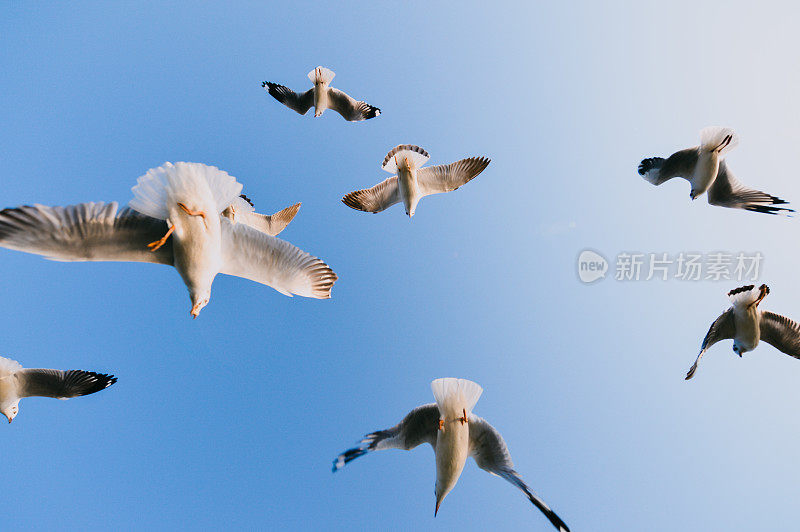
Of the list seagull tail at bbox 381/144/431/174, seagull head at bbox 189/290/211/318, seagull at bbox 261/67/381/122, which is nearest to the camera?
seagull head at bbox 189/290/211/318

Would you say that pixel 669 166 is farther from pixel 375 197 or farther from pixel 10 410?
pixel 10 410

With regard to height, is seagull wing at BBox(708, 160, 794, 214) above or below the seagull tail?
below

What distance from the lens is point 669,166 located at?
19.1ft

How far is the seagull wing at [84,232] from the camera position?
8.80 feet

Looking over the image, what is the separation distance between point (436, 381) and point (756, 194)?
4.77m

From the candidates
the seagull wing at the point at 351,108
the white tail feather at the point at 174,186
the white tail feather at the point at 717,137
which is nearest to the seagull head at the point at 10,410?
the white tail feather at the point at 174,186

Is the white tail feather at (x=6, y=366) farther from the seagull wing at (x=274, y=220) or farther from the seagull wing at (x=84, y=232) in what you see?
the seagull wing at (x=274, y=220)

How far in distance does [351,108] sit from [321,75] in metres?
0.73

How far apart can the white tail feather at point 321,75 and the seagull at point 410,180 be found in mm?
1759

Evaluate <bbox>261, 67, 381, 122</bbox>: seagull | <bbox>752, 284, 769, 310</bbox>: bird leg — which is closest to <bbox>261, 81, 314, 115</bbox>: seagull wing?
<bbox>261, 67, 381, 122</bbox>: seagull

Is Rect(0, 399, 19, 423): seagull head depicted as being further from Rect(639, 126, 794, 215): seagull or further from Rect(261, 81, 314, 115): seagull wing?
Rect(639, 126, 794, 215): seagull

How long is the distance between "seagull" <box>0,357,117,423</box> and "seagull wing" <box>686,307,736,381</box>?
6097 mm

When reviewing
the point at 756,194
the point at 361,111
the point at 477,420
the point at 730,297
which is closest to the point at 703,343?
the point at 730,297

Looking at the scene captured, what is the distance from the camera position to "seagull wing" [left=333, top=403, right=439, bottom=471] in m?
3.78
